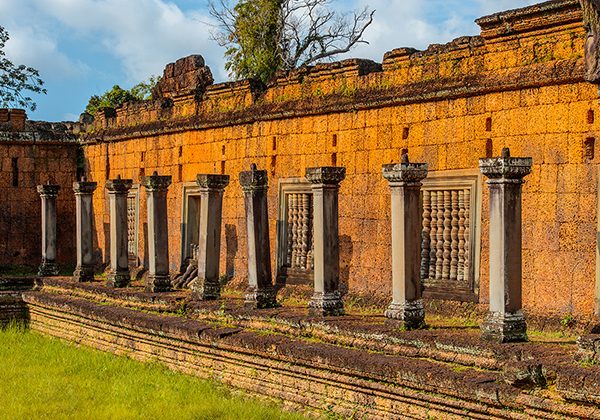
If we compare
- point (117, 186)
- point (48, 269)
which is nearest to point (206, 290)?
point (117, 186)

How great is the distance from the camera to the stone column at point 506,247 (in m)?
9.57

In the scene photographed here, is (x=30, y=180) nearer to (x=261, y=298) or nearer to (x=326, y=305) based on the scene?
(x=261, y=298)

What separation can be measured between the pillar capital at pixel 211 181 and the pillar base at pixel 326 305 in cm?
336

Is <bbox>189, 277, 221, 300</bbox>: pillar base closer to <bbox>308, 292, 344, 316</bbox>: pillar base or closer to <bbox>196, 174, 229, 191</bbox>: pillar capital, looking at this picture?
<bbox>196, 174, 229, 191</bbox>: pillar capital

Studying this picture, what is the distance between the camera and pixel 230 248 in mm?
16703

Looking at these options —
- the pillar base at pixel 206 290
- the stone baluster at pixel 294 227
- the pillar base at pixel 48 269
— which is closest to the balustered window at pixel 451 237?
the stone baluster at pixel 294 227

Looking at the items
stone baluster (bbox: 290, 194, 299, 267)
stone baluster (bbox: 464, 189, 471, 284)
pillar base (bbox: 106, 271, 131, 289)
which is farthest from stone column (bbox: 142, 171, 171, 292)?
stone baluster (bbox: 464, 189, 471, 284)

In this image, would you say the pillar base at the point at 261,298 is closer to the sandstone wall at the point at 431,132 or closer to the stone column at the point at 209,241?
the sandstone wall at the point at 431,132

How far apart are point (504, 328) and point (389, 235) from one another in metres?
3.67

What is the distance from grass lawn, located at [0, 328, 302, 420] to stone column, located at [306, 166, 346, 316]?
1590 millimetres

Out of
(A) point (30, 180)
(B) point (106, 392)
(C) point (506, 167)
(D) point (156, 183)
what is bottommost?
(B) point (106, 392)

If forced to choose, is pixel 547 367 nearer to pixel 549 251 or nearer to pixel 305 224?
pixel 549 251

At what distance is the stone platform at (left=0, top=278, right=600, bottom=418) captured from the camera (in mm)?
8289

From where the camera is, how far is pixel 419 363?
9.59 meters
